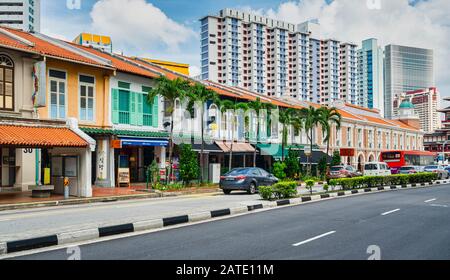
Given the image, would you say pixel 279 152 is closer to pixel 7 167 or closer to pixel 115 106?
pixel 115 106

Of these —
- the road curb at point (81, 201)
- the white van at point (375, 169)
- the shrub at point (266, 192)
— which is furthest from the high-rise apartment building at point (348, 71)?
the shrub at point (266, 192)

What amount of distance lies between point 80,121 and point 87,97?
4.97 feet

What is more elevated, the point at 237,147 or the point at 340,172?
the point at 237,147

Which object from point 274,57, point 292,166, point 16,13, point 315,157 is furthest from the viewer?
point 274,57

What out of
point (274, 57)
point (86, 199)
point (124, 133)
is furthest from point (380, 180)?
point (274, 57)

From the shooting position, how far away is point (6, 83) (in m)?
21.9

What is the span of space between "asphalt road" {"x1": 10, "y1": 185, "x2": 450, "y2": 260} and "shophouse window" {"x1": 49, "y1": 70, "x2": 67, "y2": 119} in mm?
14782

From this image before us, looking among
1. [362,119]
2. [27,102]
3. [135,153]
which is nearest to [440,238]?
[27,102]

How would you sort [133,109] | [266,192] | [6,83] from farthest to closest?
1. [133,109]
2. [6,83]
3. [266,192]

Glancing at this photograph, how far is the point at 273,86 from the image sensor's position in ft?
462

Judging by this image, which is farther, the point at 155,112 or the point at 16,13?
the point at 16,13

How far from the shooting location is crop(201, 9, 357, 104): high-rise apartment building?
130000 millimetres
